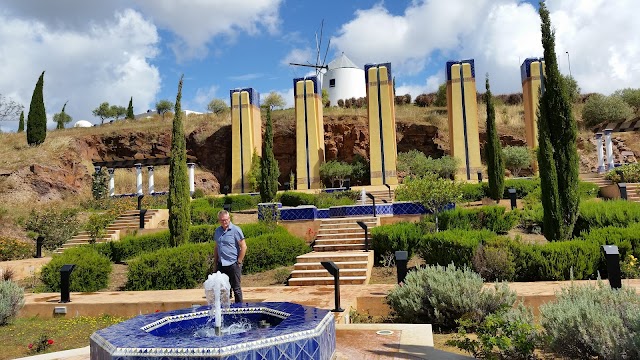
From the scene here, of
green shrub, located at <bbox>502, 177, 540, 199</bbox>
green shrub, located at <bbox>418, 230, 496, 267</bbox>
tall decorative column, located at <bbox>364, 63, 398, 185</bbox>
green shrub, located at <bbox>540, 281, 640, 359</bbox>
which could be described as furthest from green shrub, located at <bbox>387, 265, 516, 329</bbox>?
tall decorative column, located at <bbox>364, 63, 398, 185</bbox>

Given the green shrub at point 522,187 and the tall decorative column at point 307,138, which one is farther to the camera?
the tall decorative column at point 307,138

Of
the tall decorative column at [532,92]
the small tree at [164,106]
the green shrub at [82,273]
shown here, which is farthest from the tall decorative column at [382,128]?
the small tree at [164,106]

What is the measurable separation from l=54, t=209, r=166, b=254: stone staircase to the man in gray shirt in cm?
1197

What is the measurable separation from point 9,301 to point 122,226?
12100 millimetres

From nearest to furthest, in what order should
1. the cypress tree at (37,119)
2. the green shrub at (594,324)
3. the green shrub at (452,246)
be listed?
the green shrub at (594,324)
the green shrub at (452,246)
the cypress tree at (37,119)

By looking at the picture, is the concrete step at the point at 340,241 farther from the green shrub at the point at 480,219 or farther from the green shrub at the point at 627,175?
the green shrub at the point at 627,175

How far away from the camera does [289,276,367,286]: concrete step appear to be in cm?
923

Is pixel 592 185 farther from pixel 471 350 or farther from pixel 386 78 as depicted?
pixel 471 350

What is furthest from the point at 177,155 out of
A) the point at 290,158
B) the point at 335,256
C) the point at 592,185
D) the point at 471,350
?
the point at 290,158

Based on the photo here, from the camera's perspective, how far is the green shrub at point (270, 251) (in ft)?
35.6

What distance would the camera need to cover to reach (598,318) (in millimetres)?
3738

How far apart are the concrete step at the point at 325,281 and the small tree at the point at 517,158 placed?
19763 mm

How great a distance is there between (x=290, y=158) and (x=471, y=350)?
98.3 feet

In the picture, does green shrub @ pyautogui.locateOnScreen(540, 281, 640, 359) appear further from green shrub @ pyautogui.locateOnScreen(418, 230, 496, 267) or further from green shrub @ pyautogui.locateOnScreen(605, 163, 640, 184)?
green shrub @ pyautogui.locateOnScreen(605, 163, 640, 184)
